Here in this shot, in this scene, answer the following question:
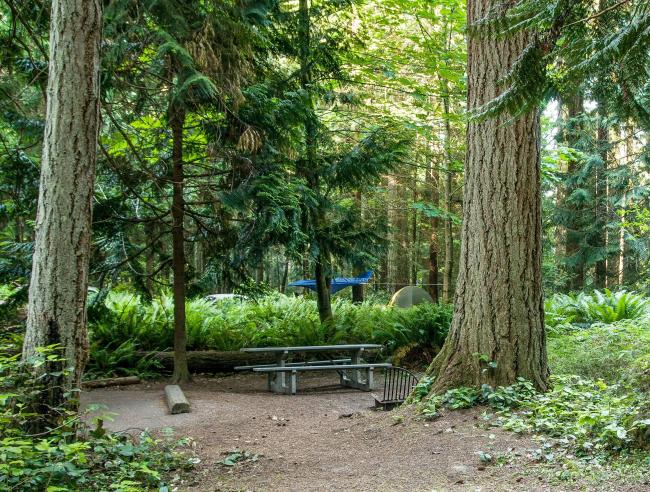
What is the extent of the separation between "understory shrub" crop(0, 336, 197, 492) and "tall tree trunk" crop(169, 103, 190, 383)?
11.8 feet

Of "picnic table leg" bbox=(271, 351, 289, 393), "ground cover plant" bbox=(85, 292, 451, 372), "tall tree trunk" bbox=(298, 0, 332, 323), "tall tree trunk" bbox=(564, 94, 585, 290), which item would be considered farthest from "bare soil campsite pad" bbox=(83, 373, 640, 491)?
"tall tree trunk" bbox=(564, 94, 585, 290)

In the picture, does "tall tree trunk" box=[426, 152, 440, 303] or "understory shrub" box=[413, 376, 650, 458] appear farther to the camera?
"tall tree trunk" box=[426, 152, 440, 303]

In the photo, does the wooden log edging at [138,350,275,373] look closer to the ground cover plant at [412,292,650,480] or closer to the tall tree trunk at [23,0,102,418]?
the ground cover plant at [412,292,650,480]

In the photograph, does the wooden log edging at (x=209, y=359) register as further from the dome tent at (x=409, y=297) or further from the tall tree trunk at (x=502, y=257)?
the dome tent at (x=409, y=297)

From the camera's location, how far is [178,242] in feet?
28.7

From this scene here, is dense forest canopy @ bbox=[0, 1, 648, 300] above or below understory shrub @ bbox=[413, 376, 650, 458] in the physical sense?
above

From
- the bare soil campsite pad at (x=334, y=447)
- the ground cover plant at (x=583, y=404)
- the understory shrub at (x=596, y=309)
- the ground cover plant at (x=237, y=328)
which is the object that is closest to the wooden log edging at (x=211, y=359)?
the ground cover plant at (x=237, y=328)

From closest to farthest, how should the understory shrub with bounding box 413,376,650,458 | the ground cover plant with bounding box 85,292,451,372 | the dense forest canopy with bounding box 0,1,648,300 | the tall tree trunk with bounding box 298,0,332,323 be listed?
the dense forest canopy with bounding box 0,1,648,300 → the understory shrub with bounding box 413,376,650,458 → the ground cover plant with bounding box 85,292,451,372 → the tall tree trunk with bounding box 298,0,332,323

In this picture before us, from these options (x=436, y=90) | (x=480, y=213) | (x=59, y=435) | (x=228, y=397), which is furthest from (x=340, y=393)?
(x=436, y=90)

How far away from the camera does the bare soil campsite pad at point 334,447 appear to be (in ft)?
13.5

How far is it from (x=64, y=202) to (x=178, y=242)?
408cm

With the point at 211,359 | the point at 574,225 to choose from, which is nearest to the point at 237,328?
the point at 211,359

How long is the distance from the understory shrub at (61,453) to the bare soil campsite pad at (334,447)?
36 cm

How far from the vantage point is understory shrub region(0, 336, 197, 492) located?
3.53 m
